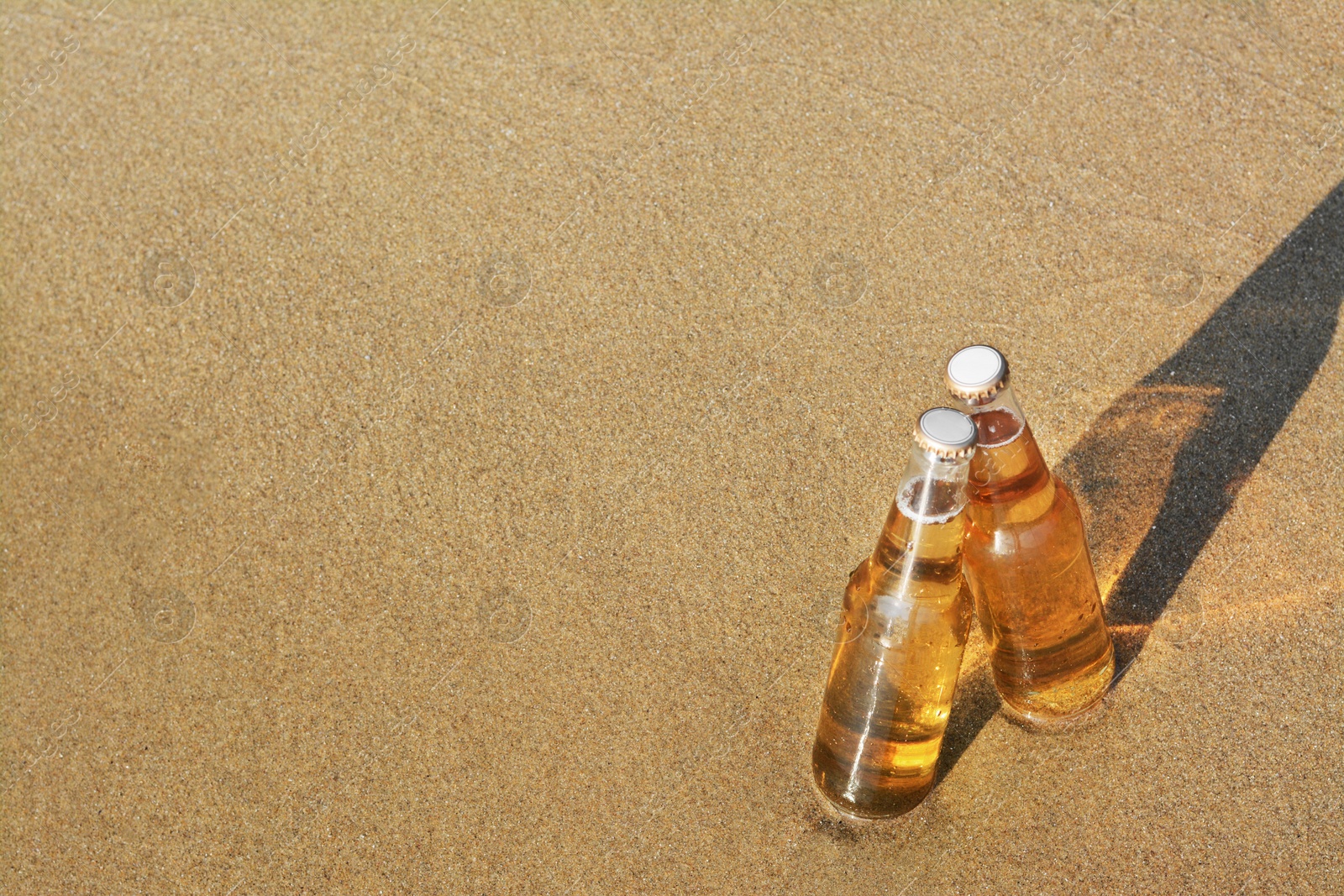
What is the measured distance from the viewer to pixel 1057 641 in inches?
66.0

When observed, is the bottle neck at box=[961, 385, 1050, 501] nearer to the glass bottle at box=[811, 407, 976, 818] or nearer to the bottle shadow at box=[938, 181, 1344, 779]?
the glass bottle at box=[811, 407, 976, 818]

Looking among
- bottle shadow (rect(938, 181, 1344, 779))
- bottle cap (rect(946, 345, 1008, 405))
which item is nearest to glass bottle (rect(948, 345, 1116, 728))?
bottle cap (rect(946, 345, 1008, 405))

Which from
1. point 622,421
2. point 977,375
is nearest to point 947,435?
point 977,375

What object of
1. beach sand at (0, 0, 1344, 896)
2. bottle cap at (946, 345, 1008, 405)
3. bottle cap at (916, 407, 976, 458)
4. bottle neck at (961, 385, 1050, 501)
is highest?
bottle cap at (946, 345, 1008, 405)

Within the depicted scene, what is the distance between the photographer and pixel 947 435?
1.35 m

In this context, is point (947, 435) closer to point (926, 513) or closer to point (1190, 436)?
point (926, 513)

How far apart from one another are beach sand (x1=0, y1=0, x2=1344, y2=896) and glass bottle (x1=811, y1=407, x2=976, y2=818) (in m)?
0.11

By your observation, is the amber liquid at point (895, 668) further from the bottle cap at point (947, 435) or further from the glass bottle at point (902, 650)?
the bottle cap at point (947, 435)

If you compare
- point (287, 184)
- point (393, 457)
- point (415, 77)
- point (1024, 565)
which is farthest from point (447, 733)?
point (415, 77)

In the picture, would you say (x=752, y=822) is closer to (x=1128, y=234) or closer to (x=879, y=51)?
(x=1128, y=234)

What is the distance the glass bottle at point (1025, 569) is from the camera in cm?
147

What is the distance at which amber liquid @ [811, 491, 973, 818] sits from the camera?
1.52m

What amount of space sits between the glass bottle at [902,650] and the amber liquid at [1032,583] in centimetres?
7

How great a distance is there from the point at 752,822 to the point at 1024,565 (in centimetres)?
63
